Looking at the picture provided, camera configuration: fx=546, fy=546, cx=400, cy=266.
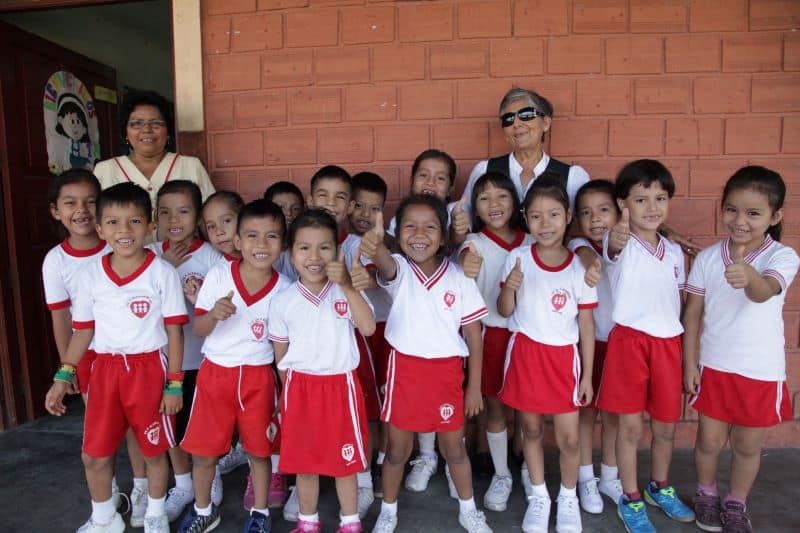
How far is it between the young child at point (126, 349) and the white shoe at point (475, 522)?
1.35 m

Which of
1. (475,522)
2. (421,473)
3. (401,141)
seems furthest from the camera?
(401,141)

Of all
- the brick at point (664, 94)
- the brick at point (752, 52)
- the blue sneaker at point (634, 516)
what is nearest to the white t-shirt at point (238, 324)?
the blue sneaker at point (634, 516)

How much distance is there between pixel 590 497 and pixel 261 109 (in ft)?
9.29

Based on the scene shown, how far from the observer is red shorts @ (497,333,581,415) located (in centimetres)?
242

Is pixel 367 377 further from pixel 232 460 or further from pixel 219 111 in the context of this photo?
pixel 219 111

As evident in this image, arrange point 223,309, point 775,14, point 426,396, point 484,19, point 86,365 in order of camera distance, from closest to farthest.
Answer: point 223,309 < point 426,396 < point 86,365 < point 775,14 < point 484,19

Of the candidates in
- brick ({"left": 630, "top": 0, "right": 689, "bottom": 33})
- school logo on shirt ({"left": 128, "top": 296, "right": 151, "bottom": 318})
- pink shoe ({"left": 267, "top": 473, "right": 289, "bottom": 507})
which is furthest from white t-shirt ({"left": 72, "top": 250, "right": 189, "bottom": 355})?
brick ({"left": 630, "top": 0, "right": 689, "bottom": 33})

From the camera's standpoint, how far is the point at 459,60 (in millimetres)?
3178

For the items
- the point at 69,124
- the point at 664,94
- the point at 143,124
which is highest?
the point at 69,124

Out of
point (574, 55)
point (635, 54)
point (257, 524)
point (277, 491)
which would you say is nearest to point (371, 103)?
point (574, 55)

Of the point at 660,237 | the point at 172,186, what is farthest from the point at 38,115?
the point at 660,237

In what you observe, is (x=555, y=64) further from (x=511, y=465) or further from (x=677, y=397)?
(x=511, y=465)

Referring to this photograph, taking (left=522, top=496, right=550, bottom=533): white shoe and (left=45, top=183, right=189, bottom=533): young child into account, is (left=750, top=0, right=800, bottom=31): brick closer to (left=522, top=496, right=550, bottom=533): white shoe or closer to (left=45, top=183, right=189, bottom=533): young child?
(left=522, top=496, right=550, bottom=533): white shoe

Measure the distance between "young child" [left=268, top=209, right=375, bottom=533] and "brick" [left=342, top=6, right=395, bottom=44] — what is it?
1.45 meters
